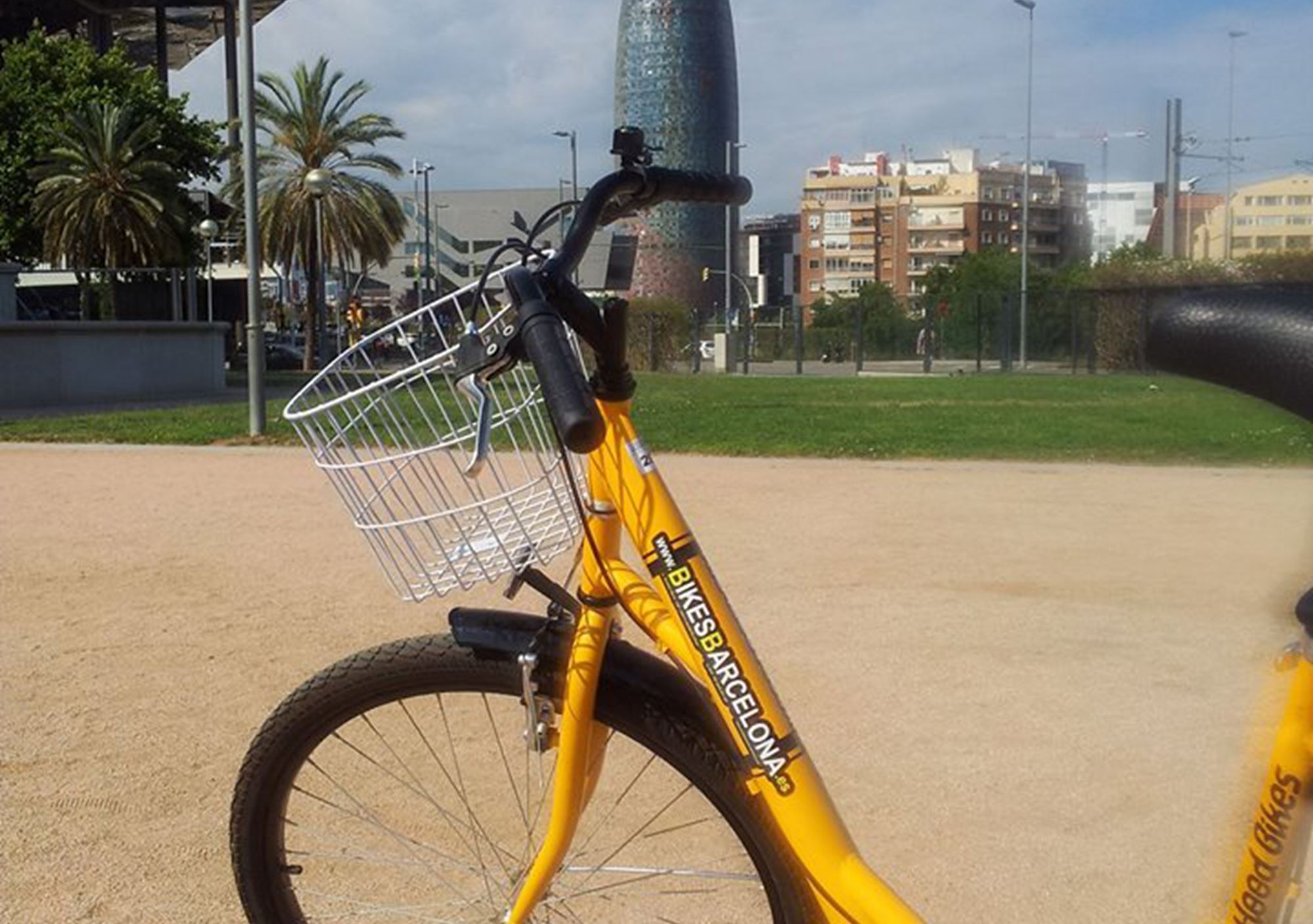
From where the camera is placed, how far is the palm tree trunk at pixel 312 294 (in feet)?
133

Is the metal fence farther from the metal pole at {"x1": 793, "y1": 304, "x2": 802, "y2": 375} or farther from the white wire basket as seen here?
the white wire basket

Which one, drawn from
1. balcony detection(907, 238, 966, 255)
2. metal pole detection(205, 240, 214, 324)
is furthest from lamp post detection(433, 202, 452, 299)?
balcony detection(907, 238, 966, 255)

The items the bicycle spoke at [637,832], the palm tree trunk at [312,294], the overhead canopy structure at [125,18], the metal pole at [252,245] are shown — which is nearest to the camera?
the bicycle spoke at [637,832]

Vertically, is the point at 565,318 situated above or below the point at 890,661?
above

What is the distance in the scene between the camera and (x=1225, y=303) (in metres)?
1.51

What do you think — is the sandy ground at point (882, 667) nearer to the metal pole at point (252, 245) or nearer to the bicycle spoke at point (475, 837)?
the bicycle spoke at point (475, 837)

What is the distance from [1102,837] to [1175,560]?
377 centimetres

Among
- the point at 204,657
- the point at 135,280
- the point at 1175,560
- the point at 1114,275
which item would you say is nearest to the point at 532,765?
the point at 1114,275

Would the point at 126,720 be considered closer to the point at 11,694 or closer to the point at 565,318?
the point at 11,694

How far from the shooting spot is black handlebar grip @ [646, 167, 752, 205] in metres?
2.17

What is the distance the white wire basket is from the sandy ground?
0.98m

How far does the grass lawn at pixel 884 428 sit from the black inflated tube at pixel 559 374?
221 inches

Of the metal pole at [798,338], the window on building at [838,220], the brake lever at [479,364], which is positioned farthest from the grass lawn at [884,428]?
the window on building at [838,220]

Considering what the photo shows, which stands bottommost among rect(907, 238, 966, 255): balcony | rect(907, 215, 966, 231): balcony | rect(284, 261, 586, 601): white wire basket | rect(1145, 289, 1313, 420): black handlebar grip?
rect(284, 261, 586, 601): white wire basket
